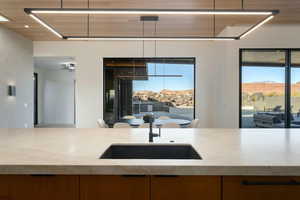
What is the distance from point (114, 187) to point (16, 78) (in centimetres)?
570

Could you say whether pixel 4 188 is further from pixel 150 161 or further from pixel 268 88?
pixel 268 88

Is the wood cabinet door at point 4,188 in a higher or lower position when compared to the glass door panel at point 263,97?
lower

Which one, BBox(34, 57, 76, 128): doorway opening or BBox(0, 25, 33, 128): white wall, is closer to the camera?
BBox(0, 25, 33, 128): white wall

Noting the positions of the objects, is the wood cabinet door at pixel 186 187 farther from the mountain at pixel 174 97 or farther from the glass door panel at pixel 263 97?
the mountain at pixel 174 97

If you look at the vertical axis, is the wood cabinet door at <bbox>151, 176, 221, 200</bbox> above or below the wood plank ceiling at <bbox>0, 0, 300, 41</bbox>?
below

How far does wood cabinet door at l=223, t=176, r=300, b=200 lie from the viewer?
1.17 meters

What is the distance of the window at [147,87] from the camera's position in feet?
21.2

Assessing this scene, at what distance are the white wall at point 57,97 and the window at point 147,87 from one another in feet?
15.2

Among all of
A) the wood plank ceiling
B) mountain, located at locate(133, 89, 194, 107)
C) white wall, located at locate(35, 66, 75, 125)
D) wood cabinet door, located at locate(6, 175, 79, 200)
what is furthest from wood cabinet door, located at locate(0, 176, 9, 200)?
white wall, located at locate(35, 66, 75, 125)

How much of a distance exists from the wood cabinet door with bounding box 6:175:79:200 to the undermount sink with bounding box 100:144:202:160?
549mm

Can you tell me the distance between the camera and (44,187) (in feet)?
3.89

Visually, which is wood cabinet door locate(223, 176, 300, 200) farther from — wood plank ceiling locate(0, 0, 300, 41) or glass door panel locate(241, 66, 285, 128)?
glass door panel locate(241, 66, 285, 128)

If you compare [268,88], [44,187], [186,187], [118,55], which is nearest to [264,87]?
[268,88]

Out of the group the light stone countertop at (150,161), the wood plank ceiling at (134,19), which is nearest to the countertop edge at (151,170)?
the light stone countertop at (150,161)
